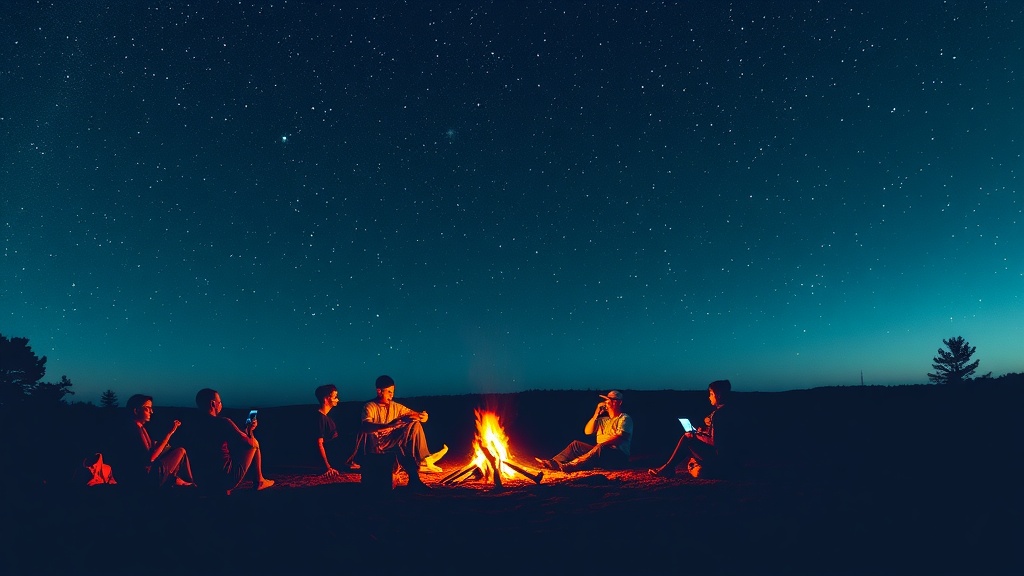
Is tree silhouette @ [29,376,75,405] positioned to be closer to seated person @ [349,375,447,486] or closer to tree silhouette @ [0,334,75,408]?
tree silhouette @ [0,334,75,408]

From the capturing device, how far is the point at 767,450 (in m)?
12.9

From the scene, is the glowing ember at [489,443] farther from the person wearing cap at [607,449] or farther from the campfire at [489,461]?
the person wearing cap at [607,449]

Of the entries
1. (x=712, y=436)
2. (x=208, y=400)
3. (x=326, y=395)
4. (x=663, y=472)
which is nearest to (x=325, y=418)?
(x=326, y=395)

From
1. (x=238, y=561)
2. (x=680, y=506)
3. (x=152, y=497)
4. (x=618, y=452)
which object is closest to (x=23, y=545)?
(x=152, y=497)

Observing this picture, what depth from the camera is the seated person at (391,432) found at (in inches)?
351

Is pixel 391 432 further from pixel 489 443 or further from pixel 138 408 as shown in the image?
pixel 138 408

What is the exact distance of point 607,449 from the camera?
10.8 m

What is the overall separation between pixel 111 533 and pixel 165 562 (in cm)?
113

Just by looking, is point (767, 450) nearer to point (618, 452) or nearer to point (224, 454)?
point (618, 452)

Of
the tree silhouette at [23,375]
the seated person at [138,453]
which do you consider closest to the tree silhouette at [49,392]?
the tree silhouette at [23,375]

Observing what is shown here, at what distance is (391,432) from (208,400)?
2.91 meters

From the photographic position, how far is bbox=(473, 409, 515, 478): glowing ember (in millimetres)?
9859

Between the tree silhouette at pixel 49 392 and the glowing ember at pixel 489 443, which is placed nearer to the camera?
the glowing ember at pixel 489 443

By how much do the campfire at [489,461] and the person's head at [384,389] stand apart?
1.77 meters
